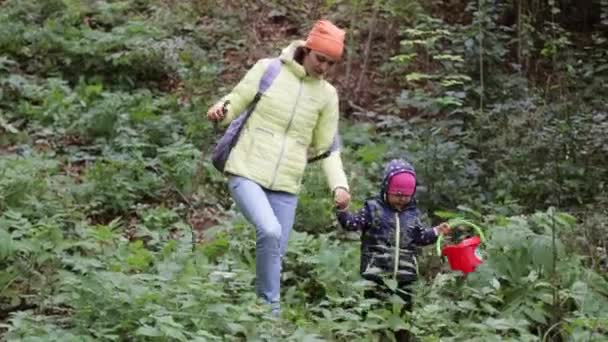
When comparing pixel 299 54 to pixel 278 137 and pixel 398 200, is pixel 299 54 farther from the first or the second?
pixel 398 200

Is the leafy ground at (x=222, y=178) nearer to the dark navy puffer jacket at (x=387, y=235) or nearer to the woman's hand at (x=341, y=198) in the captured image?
the dark navy puffer jacket at (x=387, y=235)

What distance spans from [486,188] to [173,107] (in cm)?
373

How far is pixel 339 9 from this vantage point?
1280 cm

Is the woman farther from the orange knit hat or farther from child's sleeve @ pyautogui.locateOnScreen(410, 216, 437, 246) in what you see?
child's sleeve @ pyautogui.locateOnScreen(410, 216, 437, 246)

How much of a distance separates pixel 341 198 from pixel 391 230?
357mm

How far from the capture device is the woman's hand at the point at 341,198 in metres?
5.56

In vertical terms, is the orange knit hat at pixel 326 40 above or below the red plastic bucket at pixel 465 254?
above

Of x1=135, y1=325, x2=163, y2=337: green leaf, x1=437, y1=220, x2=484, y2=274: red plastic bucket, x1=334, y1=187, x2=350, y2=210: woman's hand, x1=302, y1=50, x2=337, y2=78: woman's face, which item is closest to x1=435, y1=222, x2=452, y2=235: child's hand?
x1=437, y1=220, x2=484, y2=274: red plastic bucket

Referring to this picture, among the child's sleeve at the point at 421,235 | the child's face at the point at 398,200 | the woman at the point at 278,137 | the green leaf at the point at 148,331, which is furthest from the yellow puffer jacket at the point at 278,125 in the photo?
the green leaf at the point at 148,331

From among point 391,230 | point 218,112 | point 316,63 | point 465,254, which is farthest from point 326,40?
point 465,254

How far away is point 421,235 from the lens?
5.66 meters

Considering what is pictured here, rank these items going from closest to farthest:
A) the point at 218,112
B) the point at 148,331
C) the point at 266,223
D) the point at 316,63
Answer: the point at 148,331
the point at 266,223
the point at 218,112
the point at 316,63

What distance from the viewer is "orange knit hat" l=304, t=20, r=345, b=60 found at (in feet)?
17.7

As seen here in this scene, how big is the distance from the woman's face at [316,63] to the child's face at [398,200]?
858mm
